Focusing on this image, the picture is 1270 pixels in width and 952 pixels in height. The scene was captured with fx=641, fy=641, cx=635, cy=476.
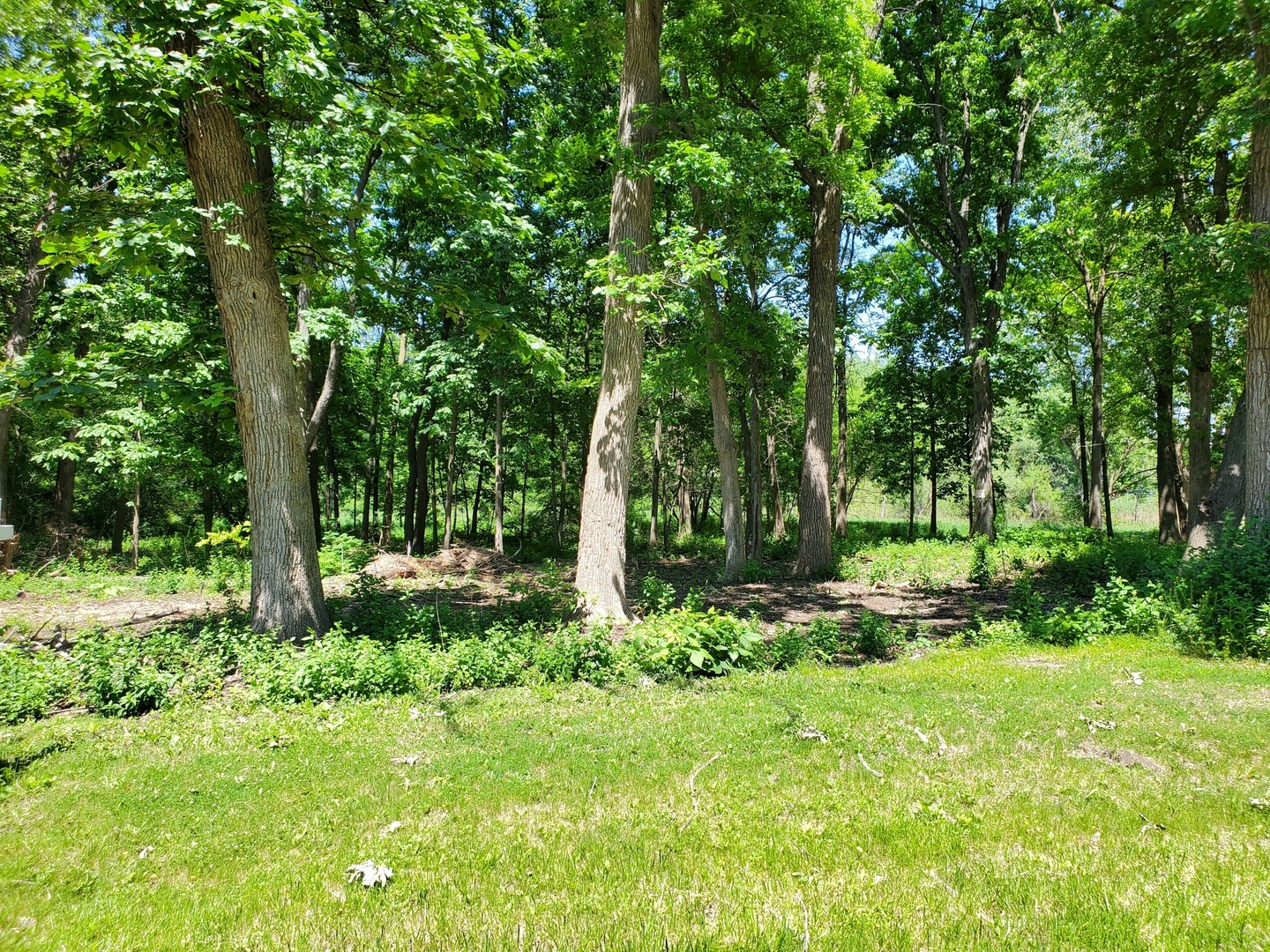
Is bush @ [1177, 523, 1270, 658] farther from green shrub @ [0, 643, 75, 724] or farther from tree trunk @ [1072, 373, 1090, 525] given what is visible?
tree trunk @ [1072, 373, 1090, 525]

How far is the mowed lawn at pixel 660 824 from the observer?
255 cm

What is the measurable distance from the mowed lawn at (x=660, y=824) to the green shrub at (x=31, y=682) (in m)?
0.47

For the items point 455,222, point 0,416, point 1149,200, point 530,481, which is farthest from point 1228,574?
point 530,481

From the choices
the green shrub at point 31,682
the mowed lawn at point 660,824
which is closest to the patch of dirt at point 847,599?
the mowed lawn at point 660,824

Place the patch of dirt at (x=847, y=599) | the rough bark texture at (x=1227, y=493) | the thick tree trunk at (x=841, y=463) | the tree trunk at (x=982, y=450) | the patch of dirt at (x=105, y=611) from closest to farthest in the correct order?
the patch of dirt at (x=105, y=611), the rough bark texture at (x=1227, y=493), the patch of dirt at (x=847, y=599), the tree trunk at (x=982, y=450), the thick tree trunk at (x=841, y=463)

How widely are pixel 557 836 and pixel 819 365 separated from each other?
13.7m

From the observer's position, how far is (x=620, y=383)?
343 inches

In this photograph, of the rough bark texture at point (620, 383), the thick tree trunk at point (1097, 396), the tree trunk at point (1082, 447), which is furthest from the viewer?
the tree trunk at point (1082, 447)

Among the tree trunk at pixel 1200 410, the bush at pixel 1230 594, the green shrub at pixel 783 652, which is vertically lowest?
the green shrub at pixel 783 652

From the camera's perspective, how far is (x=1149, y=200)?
50.0ft

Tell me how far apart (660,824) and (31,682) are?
6.39 metres

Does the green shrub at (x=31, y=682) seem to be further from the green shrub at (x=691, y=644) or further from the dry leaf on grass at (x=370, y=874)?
the green shrub at (x=691, y=644)

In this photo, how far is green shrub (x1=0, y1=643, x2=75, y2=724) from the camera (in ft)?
19.2

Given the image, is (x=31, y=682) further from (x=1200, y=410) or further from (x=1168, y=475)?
(x=1168, y=475)
